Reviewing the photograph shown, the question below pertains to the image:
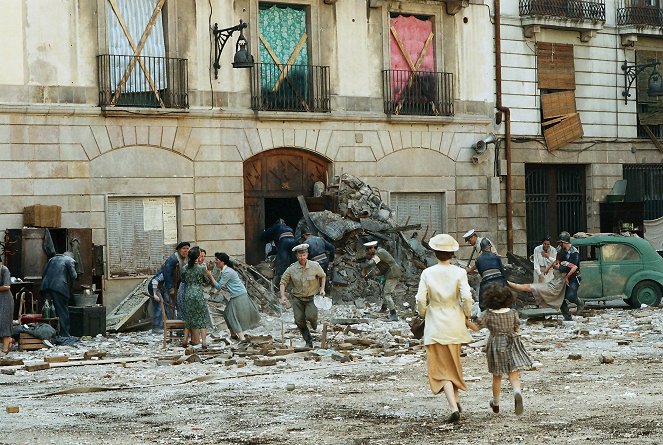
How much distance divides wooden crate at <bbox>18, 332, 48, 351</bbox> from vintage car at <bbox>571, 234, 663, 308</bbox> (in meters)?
10.5

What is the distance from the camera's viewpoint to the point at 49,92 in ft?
84.7

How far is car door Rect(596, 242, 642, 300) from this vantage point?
25.9 m

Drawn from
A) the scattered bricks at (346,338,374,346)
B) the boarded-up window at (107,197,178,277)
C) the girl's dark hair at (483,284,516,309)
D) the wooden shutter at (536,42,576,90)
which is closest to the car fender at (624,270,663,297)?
the scattered bricks at (346,338,374,346)

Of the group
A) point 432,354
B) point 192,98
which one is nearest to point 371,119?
point 192,98

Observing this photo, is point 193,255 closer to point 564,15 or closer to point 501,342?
point 501,342

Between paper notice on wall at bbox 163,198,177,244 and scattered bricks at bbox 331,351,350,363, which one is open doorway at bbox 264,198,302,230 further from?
scattered bricks at bbox 331,351,350,363

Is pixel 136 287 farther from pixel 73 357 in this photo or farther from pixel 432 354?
pixel 432 354

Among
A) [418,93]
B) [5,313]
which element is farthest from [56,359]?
[418,93]

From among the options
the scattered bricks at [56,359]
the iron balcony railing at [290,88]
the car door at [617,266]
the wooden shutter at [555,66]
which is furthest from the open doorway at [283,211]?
the scattered bricks at [56,359]

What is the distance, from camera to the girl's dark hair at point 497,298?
496 inches

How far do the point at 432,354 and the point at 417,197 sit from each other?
1865 cm

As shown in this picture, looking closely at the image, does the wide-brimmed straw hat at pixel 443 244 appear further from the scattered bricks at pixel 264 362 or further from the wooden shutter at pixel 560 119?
the wooden shutter at pixel 560 119

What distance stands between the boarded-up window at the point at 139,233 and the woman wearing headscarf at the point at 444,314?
48.6ft

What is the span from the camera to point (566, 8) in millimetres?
32562
